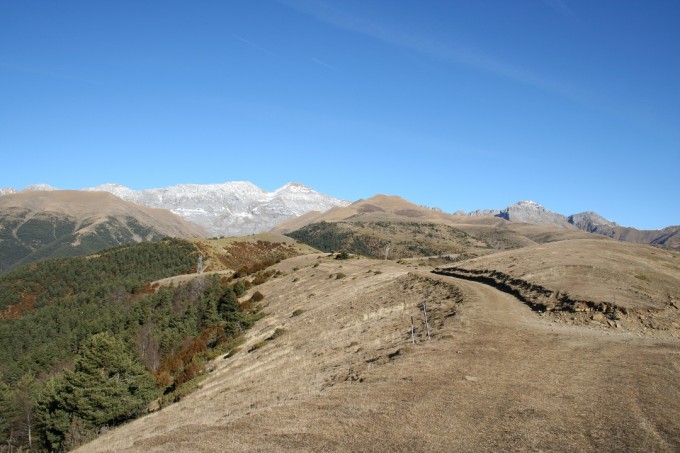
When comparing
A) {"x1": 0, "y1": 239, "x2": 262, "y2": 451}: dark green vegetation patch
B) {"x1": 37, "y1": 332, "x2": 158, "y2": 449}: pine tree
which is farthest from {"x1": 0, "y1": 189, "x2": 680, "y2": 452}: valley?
{"x1": 0, "y1": 239, "x2": 262, "y2": 451}: dark green vegetation patch

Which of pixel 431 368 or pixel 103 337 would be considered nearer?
pixel 431 368

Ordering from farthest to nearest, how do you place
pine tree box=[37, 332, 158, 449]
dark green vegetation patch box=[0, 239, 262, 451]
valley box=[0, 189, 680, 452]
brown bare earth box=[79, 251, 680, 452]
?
dark green vegetation patch box=[0, 239, 262, 451]
pine tree box=[37, 332, 158, 449]
valley box=[0, 189, 680, 452]
brown bare earth box=[79, 251, 680, 452]

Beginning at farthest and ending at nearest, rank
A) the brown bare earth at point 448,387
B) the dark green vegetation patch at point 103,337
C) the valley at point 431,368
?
1. the dark green vegetation patch at point 103,337
2. the valley at point 431,368
3. the brown bare earth at point 448,387

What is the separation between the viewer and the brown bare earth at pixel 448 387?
565 inches

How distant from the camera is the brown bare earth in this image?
47.1ft

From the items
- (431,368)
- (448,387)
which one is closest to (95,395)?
(431,368)

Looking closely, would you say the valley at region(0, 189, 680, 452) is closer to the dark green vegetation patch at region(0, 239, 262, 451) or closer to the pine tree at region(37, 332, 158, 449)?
the pine tree at region(37, 332, 158, 449)

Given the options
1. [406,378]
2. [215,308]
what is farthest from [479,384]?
[215,308]

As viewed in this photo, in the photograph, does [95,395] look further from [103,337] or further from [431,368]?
[431,368]

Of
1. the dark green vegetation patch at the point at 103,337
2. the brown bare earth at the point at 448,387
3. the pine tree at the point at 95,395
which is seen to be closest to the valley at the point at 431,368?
the brown bare earth at the point at 448,387

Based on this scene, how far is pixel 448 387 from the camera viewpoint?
18562 mm

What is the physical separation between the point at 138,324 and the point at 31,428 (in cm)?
3114

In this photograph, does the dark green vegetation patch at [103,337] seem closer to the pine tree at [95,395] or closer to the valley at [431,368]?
the pine tree at [95,395]

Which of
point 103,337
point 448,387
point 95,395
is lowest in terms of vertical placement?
point 95,395
